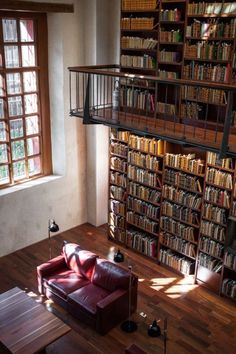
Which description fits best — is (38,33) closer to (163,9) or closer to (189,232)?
(163,9)

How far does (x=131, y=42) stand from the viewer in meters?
6.97

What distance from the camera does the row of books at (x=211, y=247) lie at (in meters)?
6.37

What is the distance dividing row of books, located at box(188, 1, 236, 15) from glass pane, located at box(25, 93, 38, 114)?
312 centimetres

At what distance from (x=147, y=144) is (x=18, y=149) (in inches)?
94.4

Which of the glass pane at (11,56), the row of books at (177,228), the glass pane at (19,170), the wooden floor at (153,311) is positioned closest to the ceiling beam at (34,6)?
the glass pane at (11,56)

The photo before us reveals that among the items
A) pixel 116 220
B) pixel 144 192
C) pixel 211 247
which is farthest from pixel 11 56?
pixel 211 247

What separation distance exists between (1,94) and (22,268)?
297cm

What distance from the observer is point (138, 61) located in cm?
695

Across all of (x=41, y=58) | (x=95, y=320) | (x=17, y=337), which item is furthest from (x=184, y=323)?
(x=41, y=58)

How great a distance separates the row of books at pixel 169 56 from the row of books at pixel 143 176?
1.86 meters

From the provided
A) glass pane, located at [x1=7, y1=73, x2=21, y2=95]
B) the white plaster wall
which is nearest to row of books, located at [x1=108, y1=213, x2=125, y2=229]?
the white plaster wall

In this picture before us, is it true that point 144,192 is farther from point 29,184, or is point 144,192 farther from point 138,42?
point 138,42

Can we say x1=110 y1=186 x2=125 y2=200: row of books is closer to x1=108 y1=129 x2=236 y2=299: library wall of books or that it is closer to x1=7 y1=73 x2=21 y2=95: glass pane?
x1=108 y1=129 x2=236 y2=299: library wall of books

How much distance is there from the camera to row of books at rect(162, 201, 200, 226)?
6.59 metres
